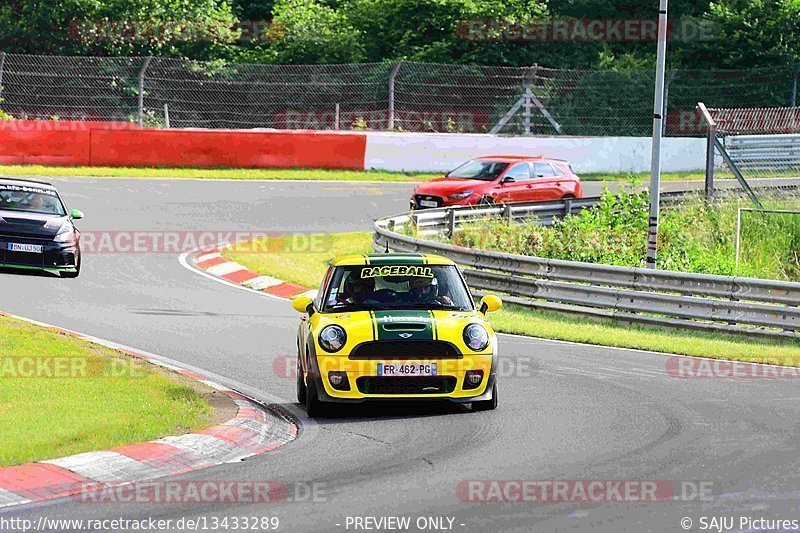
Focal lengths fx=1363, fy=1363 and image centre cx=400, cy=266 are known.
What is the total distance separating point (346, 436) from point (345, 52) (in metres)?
37.9

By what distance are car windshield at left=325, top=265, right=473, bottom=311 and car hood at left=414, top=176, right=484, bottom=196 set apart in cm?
1550

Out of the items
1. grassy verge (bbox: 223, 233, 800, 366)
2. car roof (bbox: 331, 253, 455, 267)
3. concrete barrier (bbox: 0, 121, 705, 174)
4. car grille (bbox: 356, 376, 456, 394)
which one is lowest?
grassy verge (bbox: 223, 233, 800, 366)

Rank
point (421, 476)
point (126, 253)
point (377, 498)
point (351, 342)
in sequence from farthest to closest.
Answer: point (126, 253), point (351, 342), point (421, 476), point (377, 498)

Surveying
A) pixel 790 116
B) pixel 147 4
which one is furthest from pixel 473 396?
pixel 147 4

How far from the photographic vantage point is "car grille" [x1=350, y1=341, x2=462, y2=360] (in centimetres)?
1146

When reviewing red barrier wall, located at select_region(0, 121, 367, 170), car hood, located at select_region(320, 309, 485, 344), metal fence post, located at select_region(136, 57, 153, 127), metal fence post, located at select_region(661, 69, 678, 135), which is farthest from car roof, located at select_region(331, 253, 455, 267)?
metal fence post, located at select_region(661, 69, 678, 135)

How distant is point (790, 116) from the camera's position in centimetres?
2717

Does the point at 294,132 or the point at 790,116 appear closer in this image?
the point at 790,116

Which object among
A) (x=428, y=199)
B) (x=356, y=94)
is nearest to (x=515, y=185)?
(x=428, y=199)

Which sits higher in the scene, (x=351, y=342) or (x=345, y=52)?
(x=345, y=52)

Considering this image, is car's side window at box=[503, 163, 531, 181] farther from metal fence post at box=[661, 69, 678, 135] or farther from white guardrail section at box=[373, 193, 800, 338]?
metal fence post at box=[661, 69, 678, 135]

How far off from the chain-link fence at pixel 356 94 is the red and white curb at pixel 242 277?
12.2 m

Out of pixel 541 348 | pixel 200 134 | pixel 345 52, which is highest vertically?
pixel 345 52

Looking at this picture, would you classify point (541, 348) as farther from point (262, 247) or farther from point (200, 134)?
point (200, 134)
